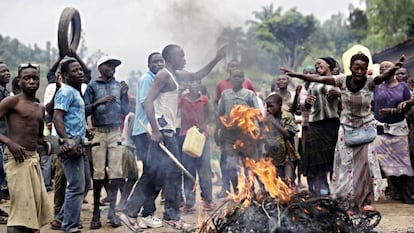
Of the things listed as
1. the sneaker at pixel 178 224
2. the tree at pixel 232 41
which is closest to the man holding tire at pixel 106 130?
the sneaker at pixel 178 224

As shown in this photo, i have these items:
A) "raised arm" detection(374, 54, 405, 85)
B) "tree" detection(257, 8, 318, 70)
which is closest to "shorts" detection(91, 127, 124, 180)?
"raised arm" detection(374, 54, 405, 85)

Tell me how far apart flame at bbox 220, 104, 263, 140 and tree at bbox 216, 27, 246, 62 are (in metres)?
1.98

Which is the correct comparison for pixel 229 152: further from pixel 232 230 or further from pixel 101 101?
pixel 232 230

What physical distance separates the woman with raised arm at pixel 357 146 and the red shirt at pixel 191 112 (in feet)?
8.14

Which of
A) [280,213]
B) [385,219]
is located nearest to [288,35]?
[385,219]

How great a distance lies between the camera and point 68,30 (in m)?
7.17

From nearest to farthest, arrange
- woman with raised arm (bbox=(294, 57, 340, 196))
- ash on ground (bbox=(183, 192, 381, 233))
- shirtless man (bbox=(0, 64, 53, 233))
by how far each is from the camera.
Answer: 1. ash on ground (bbox=(183, 192, 381, 233))
2. shirtless man (bbox=(0, 64, 53, 233))
3. woman with raised arm (bbox=(294, 57, 340, 196))

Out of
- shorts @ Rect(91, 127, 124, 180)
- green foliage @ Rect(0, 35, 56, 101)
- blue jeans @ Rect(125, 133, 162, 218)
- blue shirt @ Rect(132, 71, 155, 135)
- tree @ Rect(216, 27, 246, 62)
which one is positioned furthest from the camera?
green foliage @ Rect(0, 35, 56, 101)

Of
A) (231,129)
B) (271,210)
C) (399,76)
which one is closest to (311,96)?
(231,129)

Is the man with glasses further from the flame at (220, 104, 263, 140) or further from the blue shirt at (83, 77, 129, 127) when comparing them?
the flame at (220, 104, 263, 140)

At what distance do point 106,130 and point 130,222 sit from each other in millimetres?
1135

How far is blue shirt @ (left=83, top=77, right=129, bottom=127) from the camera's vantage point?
19.1 feet

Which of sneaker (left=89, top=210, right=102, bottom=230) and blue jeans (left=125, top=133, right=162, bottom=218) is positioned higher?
blue jeans (left=125, top=133, right=162, bottom=218)

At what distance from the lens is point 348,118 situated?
5613 mm
